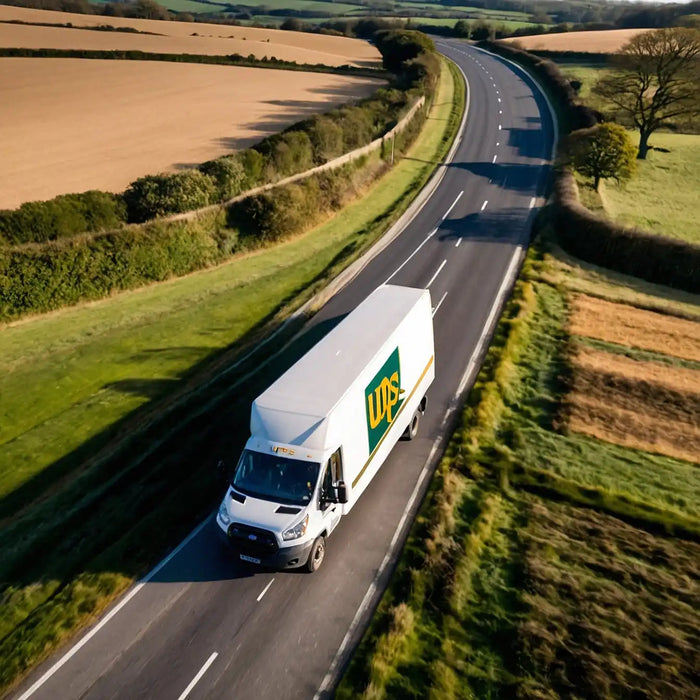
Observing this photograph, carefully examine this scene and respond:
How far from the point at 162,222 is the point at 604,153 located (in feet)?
95.7

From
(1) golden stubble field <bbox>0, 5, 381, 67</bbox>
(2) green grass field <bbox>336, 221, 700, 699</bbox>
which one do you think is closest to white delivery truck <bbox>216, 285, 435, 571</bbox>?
(2) green grass field <bbox>336, 221, 700, 699</bbox>

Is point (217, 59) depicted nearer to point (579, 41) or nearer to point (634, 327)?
point (579, 41)

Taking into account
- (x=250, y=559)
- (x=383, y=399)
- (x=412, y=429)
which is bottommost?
(x=412, y=429)

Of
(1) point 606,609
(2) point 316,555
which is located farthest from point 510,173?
(2) point 316,555

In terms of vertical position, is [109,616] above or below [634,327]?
above

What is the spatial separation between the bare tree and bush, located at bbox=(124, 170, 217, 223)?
39020 millimetres

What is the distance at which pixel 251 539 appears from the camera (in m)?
12.8

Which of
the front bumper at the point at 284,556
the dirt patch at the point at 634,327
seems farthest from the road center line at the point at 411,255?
the front bumper at the point at 284,556

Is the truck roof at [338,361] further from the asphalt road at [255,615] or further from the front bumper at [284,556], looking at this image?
the asphalt road at [255,615]

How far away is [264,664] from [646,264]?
27.5 m

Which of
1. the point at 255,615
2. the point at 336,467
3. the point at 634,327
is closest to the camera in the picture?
the point at 255,615

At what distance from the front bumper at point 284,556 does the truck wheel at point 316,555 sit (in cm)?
19

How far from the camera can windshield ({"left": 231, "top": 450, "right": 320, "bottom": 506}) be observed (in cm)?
1299

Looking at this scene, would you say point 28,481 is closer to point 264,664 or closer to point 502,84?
point 264,664
